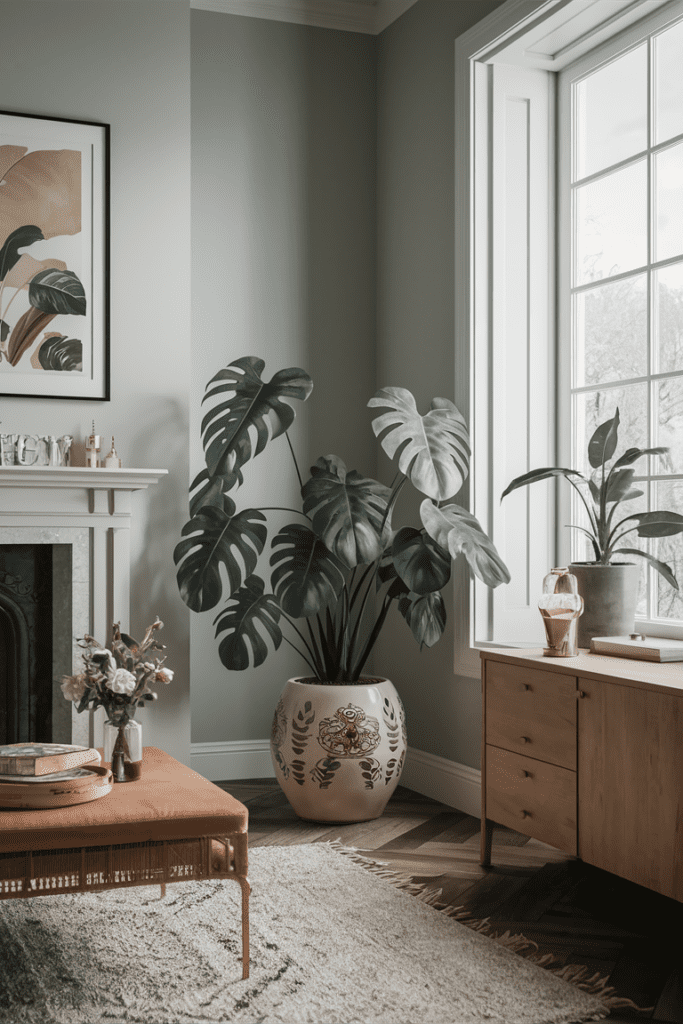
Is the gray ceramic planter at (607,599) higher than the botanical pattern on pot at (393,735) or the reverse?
higher

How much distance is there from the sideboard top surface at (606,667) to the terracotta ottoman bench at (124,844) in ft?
3.30

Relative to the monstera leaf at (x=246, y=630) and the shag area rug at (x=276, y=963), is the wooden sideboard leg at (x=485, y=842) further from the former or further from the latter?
the monstera leaf at (x=246, y=630)

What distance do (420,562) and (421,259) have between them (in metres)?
1.45

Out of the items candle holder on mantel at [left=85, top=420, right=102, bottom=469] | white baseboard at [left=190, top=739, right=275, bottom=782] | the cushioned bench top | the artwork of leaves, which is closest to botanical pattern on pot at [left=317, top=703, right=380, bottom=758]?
white baseboard at [left=190, top=739, right=275, bottom=782]

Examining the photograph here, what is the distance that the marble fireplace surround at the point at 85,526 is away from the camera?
375 cm

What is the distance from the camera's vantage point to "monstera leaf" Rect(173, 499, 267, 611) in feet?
12.2

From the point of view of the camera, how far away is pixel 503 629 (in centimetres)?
382

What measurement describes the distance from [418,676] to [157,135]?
8.00ft

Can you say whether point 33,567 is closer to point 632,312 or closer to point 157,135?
point 157,135

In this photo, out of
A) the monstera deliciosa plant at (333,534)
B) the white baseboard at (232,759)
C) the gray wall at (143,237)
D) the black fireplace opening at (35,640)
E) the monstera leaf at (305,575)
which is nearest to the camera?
the monstera deliciosa plant at (333,534)

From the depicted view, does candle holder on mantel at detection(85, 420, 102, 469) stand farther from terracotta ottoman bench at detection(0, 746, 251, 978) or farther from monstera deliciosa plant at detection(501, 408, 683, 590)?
terracotta ottoman bench at detection(0, 746, 251, 978)

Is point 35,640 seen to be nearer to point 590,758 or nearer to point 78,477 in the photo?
point 78,477

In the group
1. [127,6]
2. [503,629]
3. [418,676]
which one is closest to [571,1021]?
[503,629]

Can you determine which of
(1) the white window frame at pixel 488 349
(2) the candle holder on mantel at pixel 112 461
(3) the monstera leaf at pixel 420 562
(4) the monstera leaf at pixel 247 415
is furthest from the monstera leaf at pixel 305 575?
(2) the candle holder on mantel at pixel 112 461
